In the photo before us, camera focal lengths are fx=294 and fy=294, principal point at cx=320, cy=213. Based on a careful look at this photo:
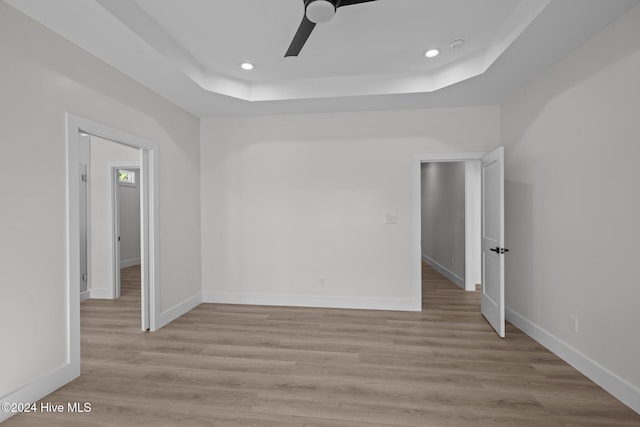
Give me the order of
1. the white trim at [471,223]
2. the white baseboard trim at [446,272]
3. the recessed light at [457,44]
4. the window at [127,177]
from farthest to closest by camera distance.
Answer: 1. the window at [127,177]
2. the white baseboard trim at [446,272]
3. the white trim at [471,223]
4. the recessed light at [457,44]

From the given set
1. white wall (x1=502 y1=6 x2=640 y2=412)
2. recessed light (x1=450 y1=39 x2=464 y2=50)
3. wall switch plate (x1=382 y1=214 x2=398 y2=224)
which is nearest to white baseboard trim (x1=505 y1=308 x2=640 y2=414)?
white wall (x1=502 y1=6 x2=640 y2=412)

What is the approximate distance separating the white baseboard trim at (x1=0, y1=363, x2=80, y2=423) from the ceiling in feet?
8.17

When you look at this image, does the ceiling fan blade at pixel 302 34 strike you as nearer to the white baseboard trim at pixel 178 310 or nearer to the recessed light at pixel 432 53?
the recessed light at pixel 432 53

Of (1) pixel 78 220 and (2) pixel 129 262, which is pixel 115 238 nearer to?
(1) pixel 78 220

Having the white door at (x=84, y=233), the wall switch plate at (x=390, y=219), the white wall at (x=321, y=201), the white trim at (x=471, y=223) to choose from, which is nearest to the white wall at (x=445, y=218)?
the white trim at (x=471, y=223)

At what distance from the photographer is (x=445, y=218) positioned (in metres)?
6.00

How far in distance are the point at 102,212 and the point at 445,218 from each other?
614 centimetres

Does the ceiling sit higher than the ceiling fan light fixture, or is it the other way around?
the ceiling

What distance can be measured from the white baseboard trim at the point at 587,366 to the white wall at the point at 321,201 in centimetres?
125

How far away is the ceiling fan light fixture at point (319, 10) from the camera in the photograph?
172 centimetres

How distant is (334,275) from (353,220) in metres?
0.80

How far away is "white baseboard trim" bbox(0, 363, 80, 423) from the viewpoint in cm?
188

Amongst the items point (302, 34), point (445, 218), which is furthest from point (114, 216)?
point (445, 218)

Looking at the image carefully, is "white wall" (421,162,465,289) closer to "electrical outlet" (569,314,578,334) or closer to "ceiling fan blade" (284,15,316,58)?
"electrical outlet" (569,314,578,334)
